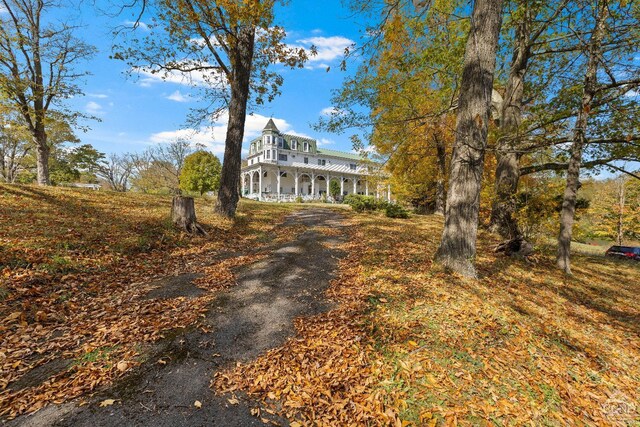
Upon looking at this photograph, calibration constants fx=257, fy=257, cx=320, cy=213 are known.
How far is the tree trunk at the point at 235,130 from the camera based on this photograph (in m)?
10.1

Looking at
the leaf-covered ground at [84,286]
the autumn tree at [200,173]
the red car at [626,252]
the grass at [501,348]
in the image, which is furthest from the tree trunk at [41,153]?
the red car at [626,252]

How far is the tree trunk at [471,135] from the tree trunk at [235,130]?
7.85 metres

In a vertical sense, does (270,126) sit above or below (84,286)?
above

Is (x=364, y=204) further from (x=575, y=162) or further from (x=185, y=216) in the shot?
(x=185, y=216)

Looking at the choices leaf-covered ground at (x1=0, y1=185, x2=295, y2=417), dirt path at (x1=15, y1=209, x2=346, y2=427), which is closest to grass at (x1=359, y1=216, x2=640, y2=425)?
dirt path at (x1=15, y1=209, x2=346, y2=427)

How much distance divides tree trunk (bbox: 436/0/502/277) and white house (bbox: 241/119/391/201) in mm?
29932

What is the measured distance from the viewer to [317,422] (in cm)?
230

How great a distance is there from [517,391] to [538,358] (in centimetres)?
88

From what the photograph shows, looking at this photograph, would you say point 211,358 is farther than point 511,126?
No

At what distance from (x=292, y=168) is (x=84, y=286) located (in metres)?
33.9

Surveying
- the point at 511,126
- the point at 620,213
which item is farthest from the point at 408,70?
the point at 620,213

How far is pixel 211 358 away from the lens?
301 centimetres

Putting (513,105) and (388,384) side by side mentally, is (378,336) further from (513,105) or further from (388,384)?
(513,105)

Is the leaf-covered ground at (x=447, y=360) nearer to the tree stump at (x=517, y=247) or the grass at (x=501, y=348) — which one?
the grass at (x=501, y=348)
